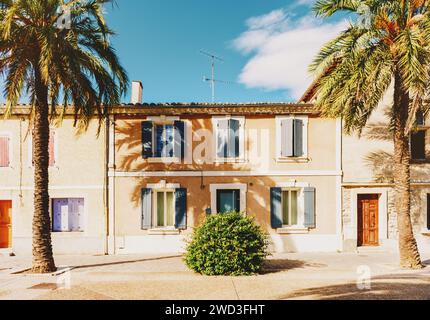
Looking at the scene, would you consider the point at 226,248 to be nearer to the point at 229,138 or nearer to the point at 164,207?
the point at 164,207

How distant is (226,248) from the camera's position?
33.8 feet

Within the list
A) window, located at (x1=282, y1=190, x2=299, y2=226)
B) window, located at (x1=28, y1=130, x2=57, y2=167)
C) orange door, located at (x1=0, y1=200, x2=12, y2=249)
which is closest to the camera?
window, located at (x1=28, y1=130, x2=57, y2=167)

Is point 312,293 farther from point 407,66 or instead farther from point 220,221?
point 407,66

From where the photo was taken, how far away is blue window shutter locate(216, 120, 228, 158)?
1467 cm

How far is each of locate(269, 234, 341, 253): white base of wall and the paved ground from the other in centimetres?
156

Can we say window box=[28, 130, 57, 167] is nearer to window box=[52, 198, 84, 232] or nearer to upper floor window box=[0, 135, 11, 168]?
upper floor window box=[0, 135, 11, 168]

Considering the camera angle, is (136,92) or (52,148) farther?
(136,92)

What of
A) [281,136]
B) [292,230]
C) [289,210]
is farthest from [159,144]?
[292,230]

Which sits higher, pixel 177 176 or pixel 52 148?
pixel 52 148

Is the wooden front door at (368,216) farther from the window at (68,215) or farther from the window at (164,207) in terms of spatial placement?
the window at (68,215)

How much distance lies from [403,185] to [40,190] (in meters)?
11.7

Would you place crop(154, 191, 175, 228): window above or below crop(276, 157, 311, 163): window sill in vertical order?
below

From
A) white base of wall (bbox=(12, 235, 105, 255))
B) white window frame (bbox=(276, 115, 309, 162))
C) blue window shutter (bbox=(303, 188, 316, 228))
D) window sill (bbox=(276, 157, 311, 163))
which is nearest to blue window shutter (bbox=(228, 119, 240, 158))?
white window frame (bbox=(276, 115, 309, 162))
